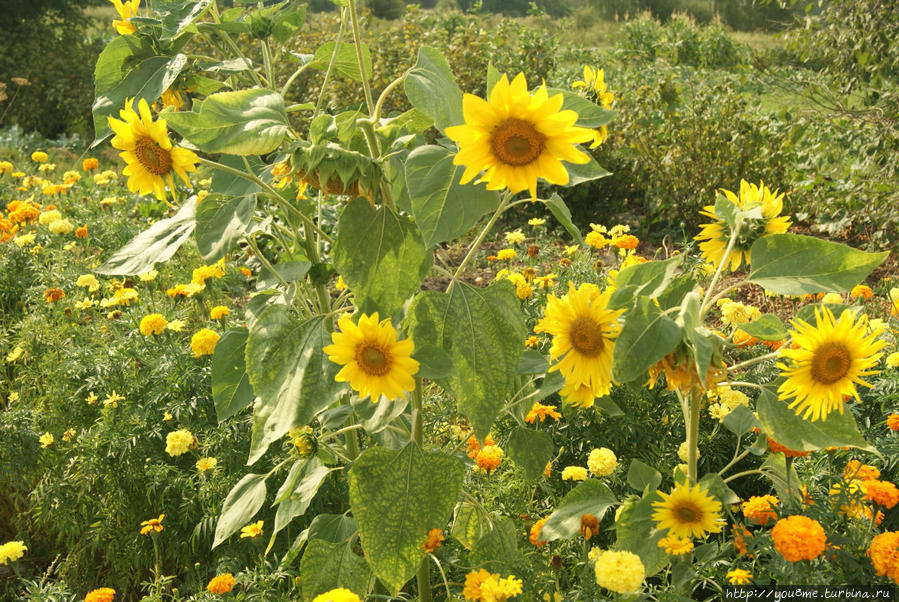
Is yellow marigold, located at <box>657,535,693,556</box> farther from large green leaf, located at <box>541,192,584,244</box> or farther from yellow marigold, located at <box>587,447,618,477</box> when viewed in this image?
large green leaf, located at <box>541,192,584,244</box>

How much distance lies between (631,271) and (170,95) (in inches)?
41.1

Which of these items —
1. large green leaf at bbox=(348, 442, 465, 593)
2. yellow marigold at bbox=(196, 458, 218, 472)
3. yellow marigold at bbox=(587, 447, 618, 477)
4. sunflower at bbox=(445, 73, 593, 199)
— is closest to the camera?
sunflower at bbox=(445, 73, 593, 199)

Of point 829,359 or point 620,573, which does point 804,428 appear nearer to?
point 829,359

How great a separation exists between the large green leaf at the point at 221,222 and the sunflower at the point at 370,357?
25 centimetres

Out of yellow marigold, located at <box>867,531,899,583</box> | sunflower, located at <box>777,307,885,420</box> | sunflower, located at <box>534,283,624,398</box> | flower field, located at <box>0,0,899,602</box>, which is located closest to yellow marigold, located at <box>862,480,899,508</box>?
flower field, located at <box>0,0,899,602</box>

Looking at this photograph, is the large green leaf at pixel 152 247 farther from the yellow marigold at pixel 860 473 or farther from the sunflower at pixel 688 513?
the yellow marigold at pixel 860 473

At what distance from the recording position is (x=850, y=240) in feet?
15.0

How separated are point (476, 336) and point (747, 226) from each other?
545mm

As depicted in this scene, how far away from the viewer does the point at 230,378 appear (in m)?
1.50

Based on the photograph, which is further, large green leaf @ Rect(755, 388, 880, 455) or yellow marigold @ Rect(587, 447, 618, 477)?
yellow marigold @ Rect(587, 447, 618, 477)

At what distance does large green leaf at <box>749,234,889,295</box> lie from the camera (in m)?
1.13

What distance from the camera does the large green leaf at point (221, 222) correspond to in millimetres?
1209

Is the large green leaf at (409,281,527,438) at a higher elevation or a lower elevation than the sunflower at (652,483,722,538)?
higher

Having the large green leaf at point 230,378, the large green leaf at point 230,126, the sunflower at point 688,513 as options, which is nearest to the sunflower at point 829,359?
the sunflower at point 688,513
